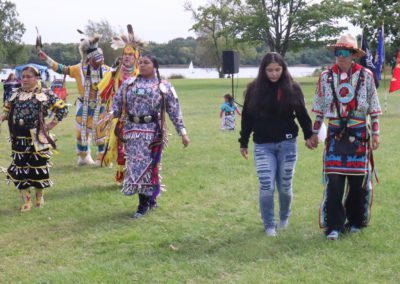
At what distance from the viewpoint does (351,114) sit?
4.65 meters

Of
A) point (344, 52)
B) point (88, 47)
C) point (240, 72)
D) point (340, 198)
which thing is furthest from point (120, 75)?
point (240, 72)

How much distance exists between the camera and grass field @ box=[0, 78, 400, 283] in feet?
13.7

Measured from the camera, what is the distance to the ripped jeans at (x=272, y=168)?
486 centimetres

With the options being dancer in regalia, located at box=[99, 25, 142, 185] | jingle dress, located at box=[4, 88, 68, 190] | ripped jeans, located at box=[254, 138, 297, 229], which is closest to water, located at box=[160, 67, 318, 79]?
dancer in regalia, located at box=[99, 25, 142, 185]

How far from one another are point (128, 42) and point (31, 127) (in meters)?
1.66

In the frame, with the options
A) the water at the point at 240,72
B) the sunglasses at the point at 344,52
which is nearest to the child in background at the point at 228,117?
the sunglasses at the point at 344,52

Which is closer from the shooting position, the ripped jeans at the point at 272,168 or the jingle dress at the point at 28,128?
the ripped jeans at the point at 272,168

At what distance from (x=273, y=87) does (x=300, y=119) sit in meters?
Result: 0.39

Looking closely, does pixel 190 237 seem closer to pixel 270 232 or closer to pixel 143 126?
pixel 270 232

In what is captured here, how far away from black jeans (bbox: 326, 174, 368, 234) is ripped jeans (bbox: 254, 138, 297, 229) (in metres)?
0.39

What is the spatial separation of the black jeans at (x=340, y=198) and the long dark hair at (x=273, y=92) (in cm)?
75

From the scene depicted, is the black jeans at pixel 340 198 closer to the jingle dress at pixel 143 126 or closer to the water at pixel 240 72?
the jingle dress at pixel 143 126

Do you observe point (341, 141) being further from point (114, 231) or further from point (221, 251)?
point (114, 231)

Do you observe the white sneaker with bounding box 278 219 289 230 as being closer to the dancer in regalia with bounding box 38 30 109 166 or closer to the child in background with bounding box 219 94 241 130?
the dancer in regalia with bounding box 38 30 109 166
